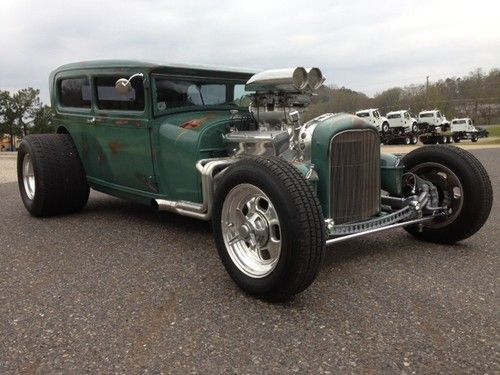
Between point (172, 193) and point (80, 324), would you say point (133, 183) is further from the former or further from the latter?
point (80, 324)

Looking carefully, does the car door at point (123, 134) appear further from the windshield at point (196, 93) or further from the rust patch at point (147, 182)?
the windshield at point (196, 93)

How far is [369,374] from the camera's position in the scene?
221 centimetres

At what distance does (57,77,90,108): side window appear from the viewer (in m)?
5.40

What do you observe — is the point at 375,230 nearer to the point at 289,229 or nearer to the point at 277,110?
the point at 289,229

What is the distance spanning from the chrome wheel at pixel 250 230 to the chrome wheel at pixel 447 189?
1782 millimetres

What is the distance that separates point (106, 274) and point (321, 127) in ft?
6.25

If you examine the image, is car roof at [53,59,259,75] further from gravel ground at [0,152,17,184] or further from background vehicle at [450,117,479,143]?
background vehicle at [450,117,479,143]

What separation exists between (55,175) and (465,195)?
13.6ft

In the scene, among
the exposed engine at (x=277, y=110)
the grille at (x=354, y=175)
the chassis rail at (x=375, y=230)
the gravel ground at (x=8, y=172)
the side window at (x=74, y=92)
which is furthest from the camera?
the gravel ground at (x=8, y=172)

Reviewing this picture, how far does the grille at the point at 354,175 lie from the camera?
3.66 metres

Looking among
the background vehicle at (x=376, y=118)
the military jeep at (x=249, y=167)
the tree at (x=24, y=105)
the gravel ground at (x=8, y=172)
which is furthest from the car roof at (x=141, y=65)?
the tree at (x=24, y=105)

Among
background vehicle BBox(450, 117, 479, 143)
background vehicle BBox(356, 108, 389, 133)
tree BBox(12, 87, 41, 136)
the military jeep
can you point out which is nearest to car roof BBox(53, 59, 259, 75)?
the military jeep

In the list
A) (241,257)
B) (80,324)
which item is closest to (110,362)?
(80,324)

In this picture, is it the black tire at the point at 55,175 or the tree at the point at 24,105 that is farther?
the tree at the point at 24,105
